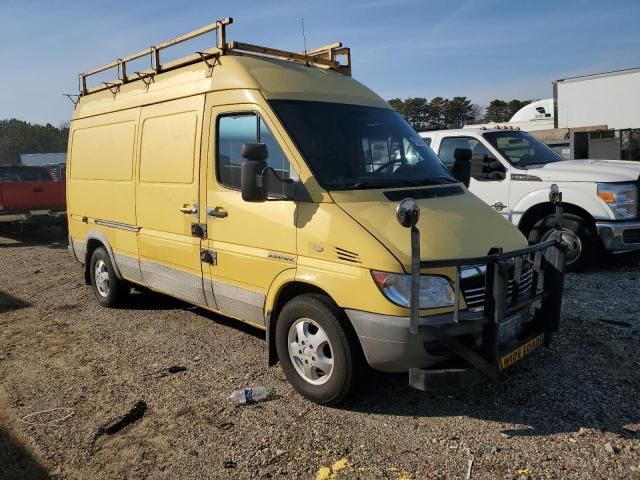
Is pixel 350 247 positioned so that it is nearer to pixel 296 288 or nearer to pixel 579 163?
pixel 296 288

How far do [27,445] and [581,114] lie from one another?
24230mm

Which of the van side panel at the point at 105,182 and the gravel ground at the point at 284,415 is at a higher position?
the van side panel at the point at 105,182

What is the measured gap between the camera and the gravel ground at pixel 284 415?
340cm

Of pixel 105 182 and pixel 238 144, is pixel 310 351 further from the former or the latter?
pixel 105 182

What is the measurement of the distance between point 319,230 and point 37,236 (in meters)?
13.0

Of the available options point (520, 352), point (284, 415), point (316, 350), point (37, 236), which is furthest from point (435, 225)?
point (37, 236)

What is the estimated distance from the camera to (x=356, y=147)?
→ 15.1 ft

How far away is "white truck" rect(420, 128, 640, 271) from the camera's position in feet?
23.7

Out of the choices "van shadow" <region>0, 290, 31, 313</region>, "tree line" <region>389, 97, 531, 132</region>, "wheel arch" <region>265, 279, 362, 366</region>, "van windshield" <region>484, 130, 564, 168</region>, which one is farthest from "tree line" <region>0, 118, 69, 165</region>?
"wheel arch" <region>265, 279, 362, 366</region>

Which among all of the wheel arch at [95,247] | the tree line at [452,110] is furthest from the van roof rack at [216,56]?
the tree line at [452,110]

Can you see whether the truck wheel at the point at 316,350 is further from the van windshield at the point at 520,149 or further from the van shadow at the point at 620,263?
the van shadow at the point at 620,263

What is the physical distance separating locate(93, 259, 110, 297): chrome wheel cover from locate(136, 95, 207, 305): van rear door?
3.80ft

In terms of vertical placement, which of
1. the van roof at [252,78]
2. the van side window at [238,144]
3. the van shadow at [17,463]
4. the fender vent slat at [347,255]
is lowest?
the van shadow at [17,463]

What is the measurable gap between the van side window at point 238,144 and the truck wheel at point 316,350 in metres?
1.02
